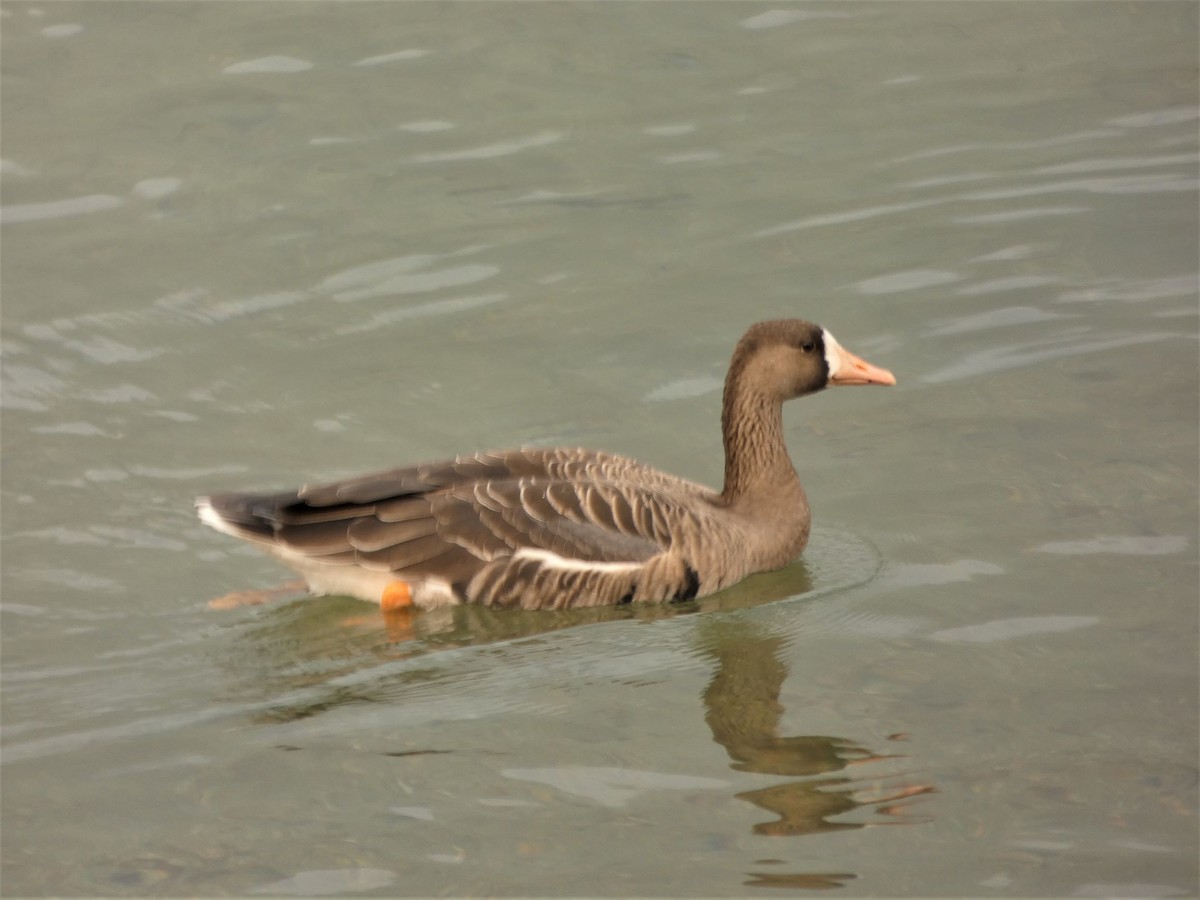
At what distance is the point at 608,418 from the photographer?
11.5 metres

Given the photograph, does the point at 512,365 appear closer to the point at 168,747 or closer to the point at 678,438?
the point at 678,438

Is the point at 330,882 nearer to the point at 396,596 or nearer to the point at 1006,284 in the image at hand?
the point at 396,596

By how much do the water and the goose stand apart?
0.18 metres

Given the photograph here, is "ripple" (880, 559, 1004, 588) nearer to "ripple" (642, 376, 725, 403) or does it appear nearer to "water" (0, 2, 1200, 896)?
"water" (0, 2, 1200, 896)

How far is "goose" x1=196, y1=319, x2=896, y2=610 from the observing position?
9250 millimetres

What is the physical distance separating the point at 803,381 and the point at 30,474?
16.2ft

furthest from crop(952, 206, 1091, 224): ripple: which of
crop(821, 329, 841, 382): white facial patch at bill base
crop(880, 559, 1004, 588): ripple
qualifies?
crop(880, 559, 1004, 588): ripple

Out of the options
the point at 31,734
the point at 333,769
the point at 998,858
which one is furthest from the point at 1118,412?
the point at 31,734

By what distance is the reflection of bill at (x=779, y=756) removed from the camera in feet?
23.5

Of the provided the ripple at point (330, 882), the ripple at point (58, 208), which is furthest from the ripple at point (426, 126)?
the ripple at point (330, 882)

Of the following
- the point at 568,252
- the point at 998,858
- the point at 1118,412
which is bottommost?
the point at 998,858

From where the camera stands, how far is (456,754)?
782 cm

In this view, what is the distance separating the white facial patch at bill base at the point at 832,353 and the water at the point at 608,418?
0.95 metres

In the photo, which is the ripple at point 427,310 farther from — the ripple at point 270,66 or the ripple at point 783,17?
the ripple at point 783,17
